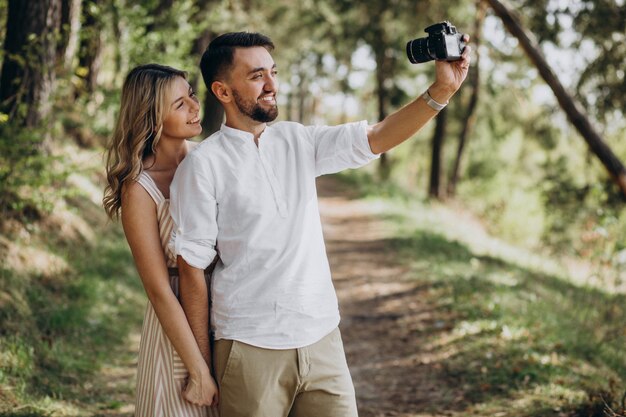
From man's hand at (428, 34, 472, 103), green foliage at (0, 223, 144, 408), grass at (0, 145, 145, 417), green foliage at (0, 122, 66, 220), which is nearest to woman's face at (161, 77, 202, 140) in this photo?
man's hand at (428, 34, 472, 103)

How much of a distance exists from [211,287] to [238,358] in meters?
0.33

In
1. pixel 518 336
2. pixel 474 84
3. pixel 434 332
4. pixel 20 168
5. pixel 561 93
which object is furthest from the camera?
pixel 474 84

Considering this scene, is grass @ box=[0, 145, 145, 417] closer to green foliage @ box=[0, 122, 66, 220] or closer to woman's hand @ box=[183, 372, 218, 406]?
green foliage @ box=[0, 122, 66, 220]

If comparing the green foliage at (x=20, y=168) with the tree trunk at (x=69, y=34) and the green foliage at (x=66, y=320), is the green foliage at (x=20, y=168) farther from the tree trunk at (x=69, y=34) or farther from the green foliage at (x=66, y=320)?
the tree trunk at (x=69, y=34)

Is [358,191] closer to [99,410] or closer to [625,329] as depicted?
[625,329]

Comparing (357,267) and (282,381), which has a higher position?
(282,381)

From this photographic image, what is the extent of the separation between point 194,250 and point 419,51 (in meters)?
1.23

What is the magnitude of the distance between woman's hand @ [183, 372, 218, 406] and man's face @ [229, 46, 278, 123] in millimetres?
1100

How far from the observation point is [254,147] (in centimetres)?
282

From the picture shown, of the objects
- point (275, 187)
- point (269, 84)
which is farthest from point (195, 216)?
point (269, 84)

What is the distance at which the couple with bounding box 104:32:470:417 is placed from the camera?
2676mm

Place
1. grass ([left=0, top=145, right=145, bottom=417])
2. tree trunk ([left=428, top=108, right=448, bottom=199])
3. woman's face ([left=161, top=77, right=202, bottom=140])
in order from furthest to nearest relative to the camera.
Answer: tree trunk ([left=428, top=108, right=448, bottom=199])
grass ([left=0, top=145, right=145, bottom=417])
woman's face ([left=161, top=77, right=202, bottom=140])

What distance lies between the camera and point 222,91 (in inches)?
114

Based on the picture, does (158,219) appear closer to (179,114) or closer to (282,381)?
(179,114)
